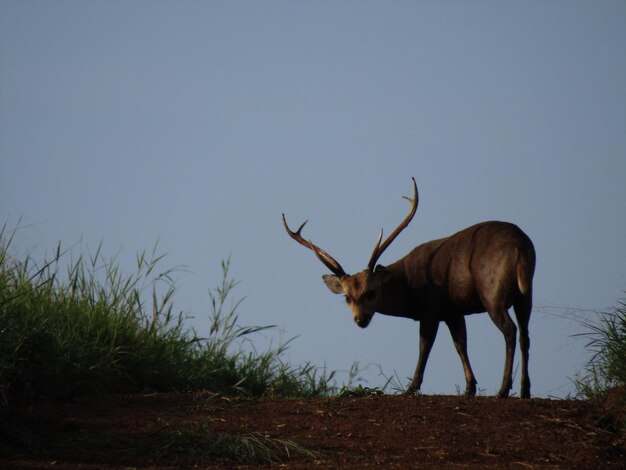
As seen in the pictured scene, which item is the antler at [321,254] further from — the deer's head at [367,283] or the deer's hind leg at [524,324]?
the deer's hind leg at [524,324]

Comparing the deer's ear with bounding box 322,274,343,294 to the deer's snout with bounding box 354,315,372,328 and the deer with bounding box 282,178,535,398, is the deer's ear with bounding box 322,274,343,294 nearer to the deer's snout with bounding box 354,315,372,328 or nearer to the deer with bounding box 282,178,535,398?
the deer with bounding box 282,178,535,398

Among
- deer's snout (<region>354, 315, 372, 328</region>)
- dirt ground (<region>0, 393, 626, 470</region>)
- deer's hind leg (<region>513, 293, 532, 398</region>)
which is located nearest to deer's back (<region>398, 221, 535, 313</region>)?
deer's hind leg (<region>513, 293, 532, 398</region>)

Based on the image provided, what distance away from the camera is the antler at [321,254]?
966cm

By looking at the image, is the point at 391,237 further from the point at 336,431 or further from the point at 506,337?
the point at 336,431

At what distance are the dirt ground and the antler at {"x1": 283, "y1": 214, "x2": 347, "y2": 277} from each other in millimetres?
2694

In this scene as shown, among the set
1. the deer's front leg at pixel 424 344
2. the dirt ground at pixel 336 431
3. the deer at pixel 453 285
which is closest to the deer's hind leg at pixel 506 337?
the deer at pixel 453 285

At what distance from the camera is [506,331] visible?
8312mm

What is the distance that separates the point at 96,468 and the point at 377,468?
1.58 meters

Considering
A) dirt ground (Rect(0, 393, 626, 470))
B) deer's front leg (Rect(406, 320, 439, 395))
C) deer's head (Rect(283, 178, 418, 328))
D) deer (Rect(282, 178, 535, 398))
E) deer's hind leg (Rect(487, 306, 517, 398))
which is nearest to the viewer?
dirt ground (Rect(0, 393, 626, 470))

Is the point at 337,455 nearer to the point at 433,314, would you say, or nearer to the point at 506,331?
the point at 506,331

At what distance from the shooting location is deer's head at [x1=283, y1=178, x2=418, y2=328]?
9.44m

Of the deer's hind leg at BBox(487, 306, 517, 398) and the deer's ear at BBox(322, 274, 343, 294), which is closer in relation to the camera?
the deer's hind leg at BBox(487, 306, 517, 398)

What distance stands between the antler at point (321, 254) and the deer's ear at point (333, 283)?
76 millimetres

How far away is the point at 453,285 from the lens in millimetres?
9141
